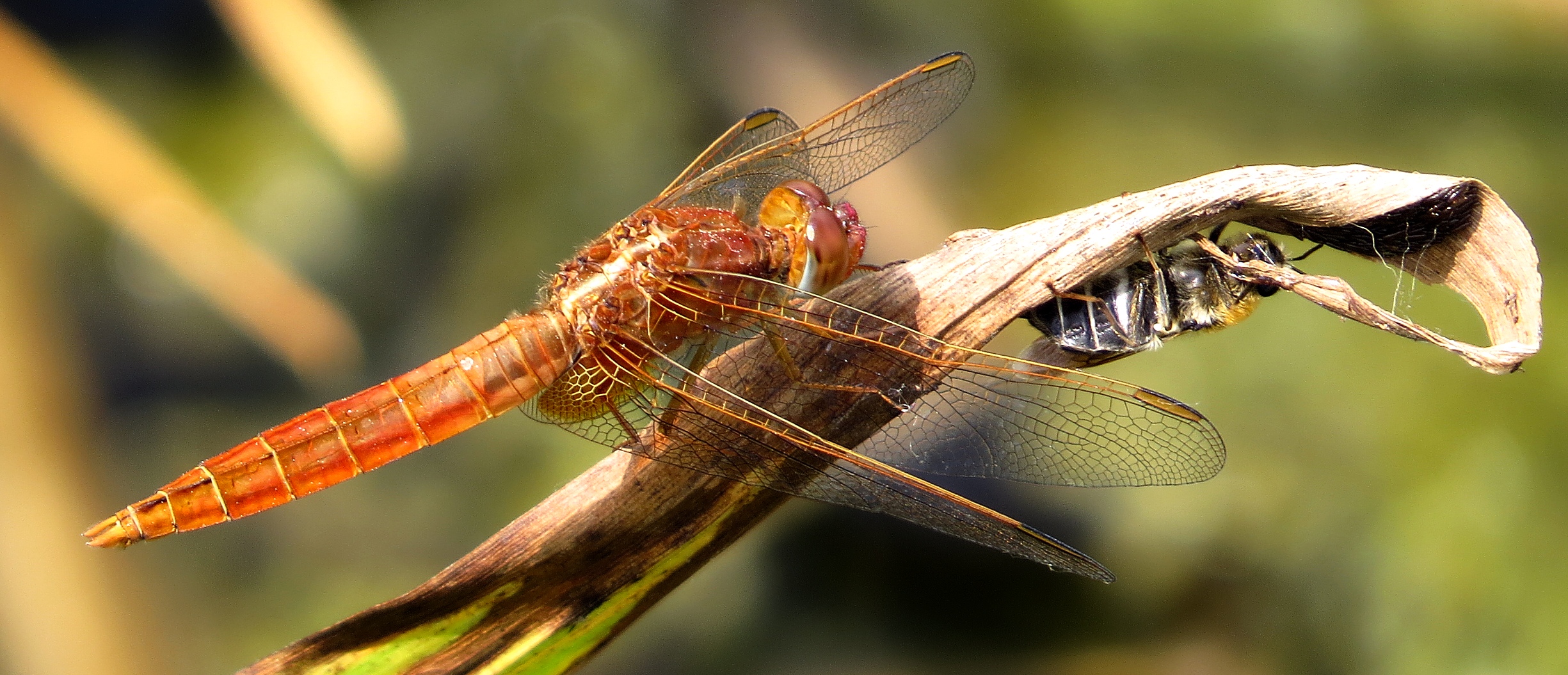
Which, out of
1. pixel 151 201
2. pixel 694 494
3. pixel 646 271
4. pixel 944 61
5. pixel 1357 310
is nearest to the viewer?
pixel 1357 310

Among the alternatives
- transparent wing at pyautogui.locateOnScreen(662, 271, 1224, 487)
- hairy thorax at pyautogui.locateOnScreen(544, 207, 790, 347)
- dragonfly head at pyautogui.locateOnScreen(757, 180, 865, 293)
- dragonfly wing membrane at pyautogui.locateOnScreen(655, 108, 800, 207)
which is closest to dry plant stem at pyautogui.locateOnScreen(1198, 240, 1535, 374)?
transparent wing at pyautogui.locateOnScreen(662, 271, 1224, 487)

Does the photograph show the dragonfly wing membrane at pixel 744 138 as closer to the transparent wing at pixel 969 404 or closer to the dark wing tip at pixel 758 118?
the dark wing tip at pixel 758 118

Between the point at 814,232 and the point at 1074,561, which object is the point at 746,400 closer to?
the point at 814,232

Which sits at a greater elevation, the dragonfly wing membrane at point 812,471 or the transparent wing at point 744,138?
the transparent wing at point 744,138

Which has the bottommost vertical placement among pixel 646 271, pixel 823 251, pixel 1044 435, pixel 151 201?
pixel 1044 435

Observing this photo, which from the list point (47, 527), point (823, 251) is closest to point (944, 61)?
point (823, 251)

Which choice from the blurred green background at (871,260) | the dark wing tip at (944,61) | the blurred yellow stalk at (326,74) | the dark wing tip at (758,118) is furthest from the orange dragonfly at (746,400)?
the blurred yellow stalk at (326,74)

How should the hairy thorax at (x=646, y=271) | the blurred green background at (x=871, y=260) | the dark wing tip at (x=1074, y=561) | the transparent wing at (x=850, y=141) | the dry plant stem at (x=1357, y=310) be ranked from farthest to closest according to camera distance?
the blurred green background at (x=871, y=260) < the transparent wing at (x=850, y=141) < the hairy thorax at (x=646, y=271) < the dark wing tip at (x=1074, y=561) < the dry plant stem at (x=1357, y=310)

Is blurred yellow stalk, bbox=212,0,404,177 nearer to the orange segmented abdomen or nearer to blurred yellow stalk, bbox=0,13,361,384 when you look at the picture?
blurred yellow stalk, bbox=0,13,361,384
